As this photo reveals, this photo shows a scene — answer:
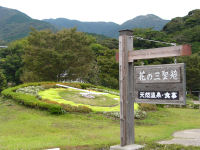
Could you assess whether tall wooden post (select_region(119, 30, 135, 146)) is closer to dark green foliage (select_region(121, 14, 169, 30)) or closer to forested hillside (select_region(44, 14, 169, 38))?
forested hillside (select_region(44, 14, 169, 38))

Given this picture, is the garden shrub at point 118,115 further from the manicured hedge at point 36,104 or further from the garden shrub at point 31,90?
the garden shrub at point 31,90

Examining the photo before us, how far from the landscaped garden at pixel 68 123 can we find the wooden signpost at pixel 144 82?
0.95m

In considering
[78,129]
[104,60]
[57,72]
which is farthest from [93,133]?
[104,60]

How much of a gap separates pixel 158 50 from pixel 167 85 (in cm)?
96

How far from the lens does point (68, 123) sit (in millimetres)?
11672

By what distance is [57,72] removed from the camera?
2555cm

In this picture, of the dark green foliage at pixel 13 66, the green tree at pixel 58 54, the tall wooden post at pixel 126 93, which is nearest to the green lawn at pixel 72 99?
the green tree at pixel 58 54

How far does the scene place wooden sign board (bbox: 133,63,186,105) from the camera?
6.13 metres

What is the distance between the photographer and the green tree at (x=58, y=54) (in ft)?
79.3

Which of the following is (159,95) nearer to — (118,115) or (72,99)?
(118,115)

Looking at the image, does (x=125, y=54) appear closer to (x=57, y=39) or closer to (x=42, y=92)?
(x=42, y=92)

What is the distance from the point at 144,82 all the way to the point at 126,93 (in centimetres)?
60

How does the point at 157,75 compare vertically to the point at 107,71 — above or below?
above

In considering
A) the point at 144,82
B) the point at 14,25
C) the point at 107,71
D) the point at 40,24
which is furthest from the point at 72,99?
the point at 14,25
